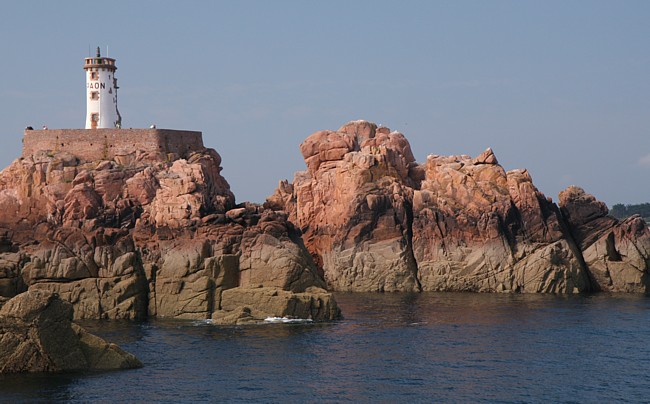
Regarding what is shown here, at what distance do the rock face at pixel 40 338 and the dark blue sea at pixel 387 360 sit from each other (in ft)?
4.44

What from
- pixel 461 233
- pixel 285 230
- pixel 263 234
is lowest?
pixel 263 234

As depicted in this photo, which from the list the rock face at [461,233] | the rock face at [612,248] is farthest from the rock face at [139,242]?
the rock face at [612,248]

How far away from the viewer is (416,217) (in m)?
109

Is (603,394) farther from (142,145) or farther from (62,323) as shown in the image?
(142,145)

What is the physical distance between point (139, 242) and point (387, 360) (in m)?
29.8

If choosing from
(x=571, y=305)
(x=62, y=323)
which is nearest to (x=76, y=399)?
(x=62, y=323)

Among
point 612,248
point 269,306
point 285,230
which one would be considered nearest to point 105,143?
point 285,230

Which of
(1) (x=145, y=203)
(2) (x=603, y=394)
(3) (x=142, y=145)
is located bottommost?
(2) (x=603, y=394)

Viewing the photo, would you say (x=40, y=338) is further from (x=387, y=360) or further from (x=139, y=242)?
(x=139, y=242)

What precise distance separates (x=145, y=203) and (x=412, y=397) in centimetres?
4165

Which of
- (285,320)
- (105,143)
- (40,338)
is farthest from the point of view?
(105,143)

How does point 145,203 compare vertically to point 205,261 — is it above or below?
above

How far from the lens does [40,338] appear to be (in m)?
59.2

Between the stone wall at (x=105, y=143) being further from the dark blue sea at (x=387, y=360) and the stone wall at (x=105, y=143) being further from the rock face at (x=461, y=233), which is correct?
the dark blue sea at (x=387, y=360)
